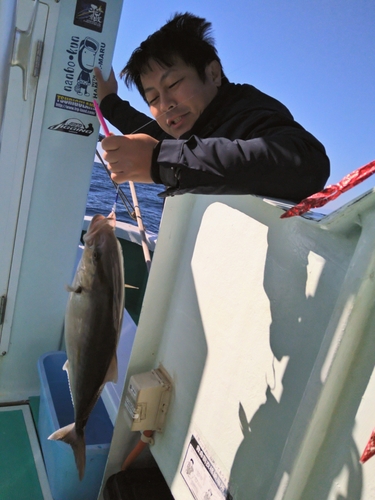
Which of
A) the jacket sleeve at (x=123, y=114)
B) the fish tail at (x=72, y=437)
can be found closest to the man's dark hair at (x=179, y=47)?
the jacket sleeve at (x=123, y=114)

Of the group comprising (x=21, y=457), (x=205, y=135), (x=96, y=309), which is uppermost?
(x=205, y=135)

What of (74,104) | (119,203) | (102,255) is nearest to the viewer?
(102,255)

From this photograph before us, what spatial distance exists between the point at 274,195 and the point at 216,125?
0.46 metres

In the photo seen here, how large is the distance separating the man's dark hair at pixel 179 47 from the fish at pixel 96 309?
0.78 m

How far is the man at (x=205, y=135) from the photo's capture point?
1.00 metres

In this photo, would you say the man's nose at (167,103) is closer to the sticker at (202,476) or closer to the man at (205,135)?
the man at (205,135)

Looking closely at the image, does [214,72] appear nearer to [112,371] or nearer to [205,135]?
[205,135]

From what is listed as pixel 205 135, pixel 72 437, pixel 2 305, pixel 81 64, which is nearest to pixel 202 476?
pixel 72 437

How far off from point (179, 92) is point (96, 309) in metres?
0.92

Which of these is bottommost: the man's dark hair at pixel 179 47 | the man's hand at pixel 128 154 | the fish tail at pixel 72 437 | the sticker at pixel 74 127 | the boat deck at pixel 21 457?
the boat deck at pixel 21 457

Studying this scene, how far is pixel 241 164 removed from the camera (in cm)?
98

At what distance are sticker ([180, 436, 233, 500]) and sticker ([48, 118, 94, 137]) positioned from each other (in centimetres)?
187

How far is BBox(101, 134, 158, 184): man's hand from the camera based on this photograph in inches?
42.0

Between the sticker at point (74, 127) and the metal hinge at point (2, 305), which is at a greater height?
the sticker at point (74, 127)
